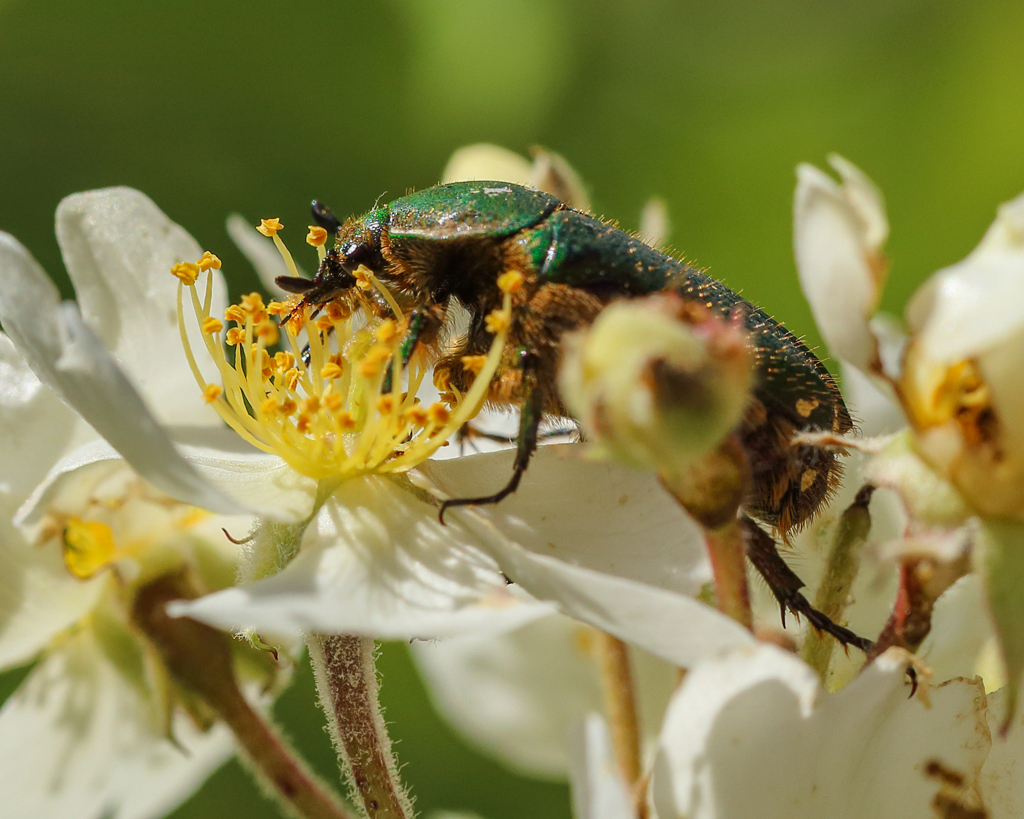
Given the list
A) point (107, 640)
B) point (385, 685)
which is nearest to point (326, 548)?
point (107, 640)

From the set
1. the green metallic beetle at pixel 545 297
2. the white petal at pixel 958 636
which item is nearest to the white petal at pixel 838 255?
the green metallic beetle at pixel 545 297

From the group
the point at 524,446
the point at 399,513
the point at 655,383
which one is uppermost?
the point at 655,383

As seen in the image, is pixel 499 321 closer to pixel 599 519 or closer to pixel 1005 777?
pixel 599 519

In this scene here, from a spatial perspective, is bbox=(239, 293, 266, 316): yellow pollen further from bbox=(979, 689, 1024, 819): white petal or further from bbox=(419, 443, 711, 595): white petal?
bbox=(979, 689, 1024, 819): white petal

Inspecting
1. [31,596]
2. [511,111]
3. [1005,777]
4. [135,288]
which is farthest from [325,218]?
[511,111]

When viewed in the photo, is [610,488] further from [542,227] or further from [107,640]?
[107,640]

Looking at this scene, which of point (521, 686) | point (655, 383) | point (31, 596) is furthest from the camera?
point (521, 686)
